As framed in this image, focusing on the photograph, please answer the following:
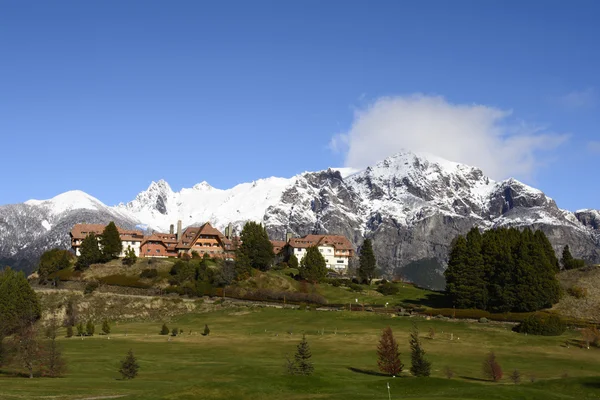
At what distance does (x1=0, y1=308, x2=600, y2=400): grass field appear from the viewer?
135 ft

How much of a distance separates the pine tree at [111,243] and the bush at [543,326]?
301ft

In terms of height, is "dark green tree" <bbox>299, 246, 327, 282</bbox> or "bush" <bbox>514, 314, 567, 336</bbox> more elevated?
"dark green tree" <bbox>299, 246, 327, 282</bbox>

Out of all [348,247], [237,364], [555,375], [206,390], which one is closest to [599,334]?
[555,375]

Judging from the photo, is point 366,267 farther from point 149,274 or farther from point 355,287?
point 149,274

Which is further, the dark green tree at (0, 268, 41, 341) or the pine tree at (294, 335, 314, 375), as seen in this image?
the dark green tree at (0, 268, 41, 341)

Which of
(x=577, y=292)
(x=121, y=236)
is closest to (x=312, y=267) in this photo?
(x=577, y=292)

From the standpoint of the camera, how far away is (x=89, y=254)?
5369 inches

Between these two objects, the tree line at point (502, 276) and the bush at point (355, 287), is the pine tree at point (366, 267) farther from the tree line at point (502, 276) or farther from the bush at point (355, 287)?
the tree line at point (502, 276)

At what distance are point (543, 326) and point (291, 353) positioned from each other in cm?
3773

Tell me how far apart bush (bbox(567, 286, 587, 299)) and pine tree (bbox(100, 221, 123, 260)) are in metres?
95.7

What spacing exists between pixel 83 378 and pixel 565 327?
6627 cm

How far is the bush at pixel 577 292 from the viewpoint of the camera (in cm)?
10869

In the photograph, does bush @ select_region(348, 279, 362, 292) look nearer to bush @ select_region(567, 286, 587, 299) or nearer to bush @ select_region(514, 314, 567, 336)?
bush @ select_region(567, 286, 587, 299)

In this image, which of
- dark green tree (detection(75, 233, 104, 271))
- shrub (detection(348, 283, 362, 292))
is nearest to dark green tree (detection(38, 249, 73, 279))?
dark green tree (detection(75, 233, 104, 271))
